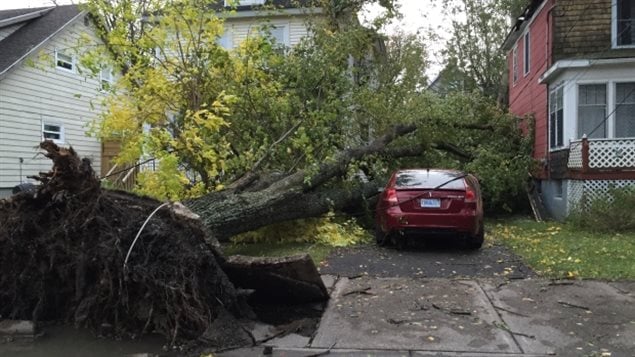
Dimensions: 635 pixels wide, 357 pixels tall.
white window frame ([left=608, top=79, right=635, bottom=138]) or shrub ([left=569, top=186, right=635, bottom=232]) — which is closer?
shrub ([left=569, top=186, right=635, bottom=232])

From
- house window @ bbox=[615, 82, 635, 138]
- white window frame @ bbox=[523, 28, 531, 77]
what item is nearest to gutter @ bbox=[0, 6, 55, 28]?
white window frame @ bbox=[523, 28, 531, 77]

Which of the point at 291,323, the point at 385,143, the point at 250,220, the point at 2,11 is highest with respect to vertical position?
the point at 2,11

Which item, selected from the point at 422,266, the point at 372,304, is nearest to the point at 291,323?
the point at 372,304

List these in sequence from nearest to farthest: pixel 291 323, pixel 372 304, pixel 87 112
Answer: pixel 291 323 → pixel 372 304 → pixel 87 112

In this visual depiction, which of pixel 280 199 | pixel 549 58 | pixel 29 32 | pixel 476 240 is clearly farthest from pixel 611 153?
pixel 29 32

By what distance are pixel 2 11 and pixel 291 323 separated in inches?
793

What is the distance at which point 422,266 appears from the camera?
336 inches

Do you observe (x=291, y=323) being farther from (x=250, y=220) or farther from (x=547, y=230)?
(x=547, y=230)

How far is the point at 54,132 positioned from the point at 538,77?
15617 mm

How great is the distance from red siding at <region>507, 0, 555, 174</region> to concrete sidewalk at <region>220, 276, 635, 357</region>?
11.6m

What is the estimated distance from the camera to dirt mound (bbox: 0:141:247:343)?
5160mm

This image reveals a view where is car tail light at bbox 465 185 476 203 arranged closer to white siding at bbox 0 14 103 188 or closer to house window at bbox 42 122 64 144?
white siding at bbox 0 14 103 188

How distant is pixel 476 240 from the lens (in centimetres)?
990

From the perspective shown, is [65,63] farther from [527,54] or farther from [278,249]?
[527,54]
